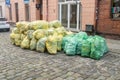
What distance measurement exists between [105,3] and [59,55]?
444 cm

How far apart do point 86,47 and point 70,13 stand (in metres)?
6.00

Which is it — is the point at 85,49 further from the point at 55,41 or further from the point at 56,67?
the point at 56,67

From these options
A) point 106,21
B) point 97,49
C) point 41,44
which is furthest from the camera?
point 106,21

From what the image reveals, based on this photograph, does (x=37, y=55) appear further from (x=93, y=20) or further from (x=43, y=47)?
(x=93, y=20)

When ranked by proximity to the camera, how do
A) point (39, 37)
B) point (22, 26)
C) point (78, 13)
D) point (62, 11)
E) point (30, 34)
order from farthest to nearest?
point (62, 11) → point (78, 13) → point (22, 26) → point (30, 34) → point (39, 37)

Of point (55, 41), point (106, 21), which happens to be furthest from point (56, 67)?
point (106, 21)

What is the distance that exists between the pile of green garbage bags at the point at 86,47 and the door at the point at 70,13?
15.4ft

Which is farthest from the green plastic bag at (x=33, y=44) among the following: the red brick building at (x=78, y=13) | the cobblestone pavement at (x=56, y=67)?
the red brick building at (x=78, y=13)

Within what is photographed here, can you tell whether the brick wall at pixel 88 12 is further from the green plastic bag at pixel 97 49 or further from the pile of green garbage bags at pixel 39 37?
the green plastic bag at pixel 97 49

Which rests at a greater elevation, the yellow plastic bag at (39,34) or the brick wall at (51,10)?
the brick wall at (51,10)

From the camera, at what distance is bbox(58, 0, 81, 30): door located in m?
11.2

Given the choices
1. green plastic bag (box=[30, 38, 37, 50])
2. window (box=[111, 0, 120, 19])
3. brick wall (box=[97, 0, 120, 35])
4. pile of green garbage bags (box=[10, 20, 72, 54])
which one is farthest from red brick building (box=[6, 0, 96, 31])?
green plastic bag (box=[30, 38, 37, 50])

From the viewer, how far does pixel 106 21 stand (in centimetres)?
932

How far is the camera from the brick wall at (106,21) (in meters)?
8.93
